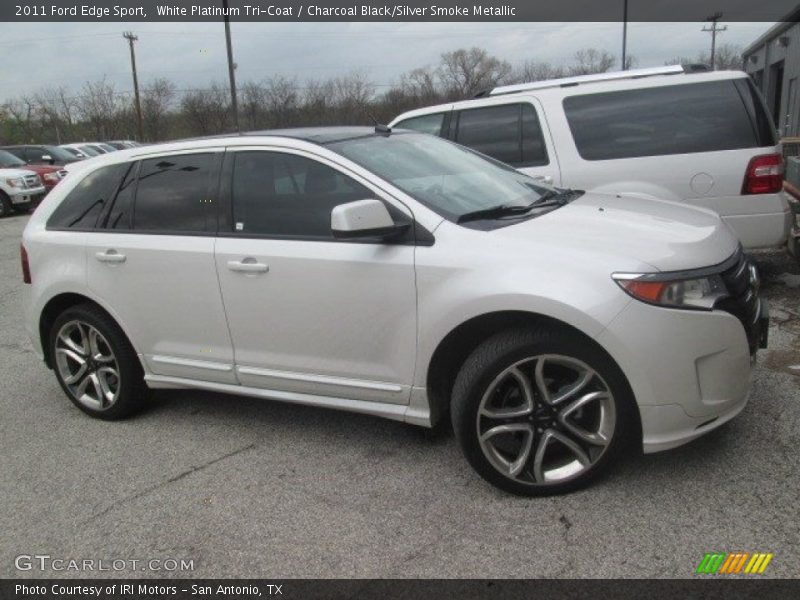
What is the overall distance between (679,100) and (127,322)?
4.56 metres

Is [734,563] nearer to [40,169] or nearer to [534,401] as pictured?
[534,401]

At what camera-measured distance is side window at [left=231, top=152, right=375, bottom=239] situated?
3.48 meters

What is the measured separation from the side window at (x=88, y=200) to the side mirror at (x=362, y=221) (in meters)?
1.92

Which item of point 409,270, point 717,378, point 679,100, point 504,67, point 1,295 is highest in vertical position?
point 504,67

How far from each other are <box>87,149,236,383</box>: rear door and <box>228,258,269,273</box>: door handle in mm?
148

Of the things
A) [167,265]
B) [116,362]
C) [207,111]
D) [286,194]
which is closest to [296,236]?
[286,194]

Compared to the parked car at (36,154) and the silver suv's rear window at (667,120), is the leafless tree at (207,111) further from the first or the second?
the silver suv's rear window at (667,120)

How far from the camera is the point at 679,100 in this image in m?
5.61

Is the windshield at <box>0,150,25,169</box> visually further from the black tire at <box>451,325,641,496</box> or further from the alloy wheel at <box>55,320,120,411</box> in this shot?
the black tire at <box>451,325,641,496</box>

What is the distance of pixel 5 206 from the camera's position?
17.8 m

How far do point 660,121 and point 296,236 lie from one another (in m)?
3.63

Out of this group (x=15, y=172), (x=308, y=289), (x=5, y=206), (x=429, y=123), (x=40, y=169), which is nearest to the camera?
(x=308, y=289)
